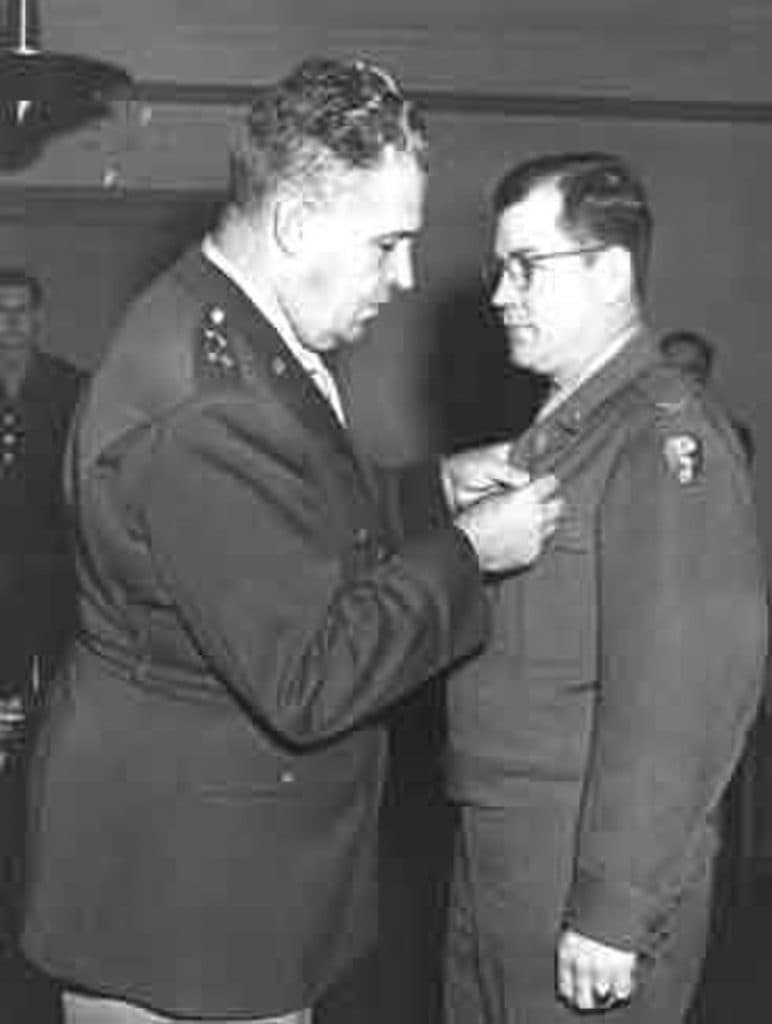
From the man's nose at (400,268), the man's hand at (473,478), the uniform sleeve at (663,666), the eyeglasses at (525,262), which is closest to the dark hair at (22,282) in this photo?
the eyeglasses at (525,262)

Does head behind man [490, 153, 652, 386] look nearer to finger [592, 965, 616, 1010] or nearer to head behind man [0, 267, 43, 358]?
finger [592, 965, 616, 1010]

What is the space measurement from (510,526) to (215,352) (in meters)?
0.41

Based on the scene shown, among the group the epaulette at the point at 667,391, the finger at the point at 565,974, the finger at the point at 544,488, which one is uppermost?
the epaulette at the point at 667,391

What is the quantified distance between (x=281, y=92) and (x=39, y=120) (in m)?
4.22

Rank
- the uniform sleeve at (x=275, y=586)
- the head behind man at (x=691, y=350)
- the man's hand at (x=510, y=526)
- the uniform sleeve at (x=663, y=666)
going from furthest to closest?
the head behind man at (x=691, y=350), the uniform sleeve at (x=663, y=666), the man's hand at (x=510, y=526), the uniform sleeve at (x=275, y=586)

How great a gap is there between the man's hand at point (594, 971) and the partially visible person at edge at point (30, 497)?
2327 mm

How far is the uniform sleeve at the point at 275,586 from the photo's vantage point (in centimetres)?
162

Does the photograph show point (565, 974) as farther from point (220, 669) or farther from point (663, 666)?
point (220, 669)

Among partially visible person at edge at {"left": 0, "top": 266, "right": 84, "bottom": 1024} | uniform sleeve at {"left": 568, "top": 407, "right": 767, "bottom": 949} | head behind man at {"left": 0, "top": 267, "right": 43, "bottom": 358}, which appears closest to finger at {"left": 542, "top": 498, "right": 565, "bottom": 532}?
uniform sleeve at {"left": 568, "top": 407, "right": 767, "bottom": 949}

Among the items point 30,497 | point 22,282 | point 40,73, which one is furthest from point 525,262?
point 22,282

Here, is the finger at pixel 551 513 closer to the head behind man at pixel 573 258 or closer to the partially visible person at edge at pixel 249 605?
the partially visible person at edge at pixel 249 605

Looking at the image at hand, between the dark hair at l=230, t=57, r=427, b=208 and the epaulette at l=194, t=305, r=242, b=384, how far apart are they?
0.41 ft

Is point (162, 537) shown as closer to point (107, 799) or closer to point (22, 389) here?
point (107, 799)

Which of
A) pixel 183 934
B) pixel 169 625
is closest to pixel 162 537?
pixel 169 625
